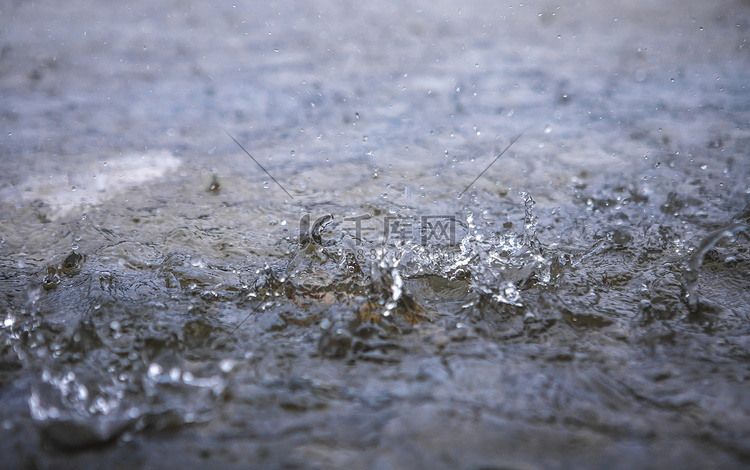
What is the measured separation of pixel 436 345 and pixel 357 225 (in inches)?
42.1

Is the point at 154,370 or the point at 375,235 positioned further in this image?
the point at 375,235

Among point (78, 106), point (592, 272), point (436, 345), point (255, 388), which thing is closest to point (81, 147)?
point (78, 106)

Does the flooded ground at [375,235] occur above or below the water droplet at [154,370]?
above

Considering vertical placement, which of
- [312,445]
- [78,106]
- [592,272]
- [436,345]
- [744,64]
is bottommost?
[312,445]

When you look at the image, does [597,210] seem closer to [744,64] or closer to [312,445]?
[744,64]

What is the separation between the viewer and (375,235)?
95.6 inches

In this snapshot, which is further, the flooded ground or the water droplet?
the water droplet

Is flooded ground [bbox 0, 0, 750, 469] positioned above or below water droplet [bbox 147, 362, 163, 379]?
above

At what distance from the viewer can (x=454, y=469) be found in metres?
1.07

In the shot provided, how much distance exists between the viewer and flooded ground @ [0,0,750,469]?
122 cm

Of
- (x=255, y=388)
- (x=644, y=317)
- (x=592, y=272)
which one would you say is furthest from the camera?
(x=592, y=272)

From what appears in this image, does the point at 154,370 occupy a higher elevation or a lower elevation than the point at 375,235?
lower

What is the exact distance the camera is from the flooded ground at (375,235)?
4.01 ft

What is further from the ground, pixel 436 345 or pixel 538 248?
pixel 538 248
